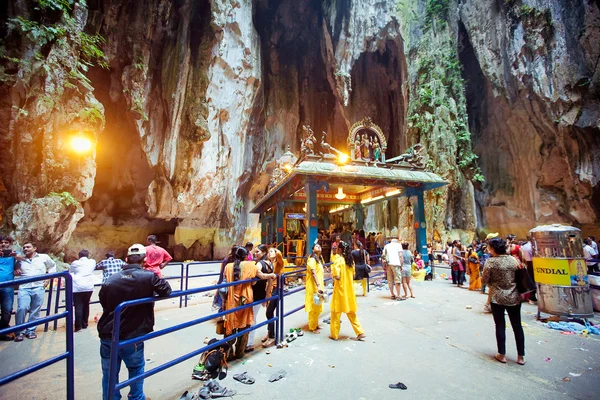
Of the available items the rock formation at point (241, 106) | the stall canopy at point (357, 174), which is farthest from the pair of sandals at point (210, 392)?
the rock formation at point (241, 106)

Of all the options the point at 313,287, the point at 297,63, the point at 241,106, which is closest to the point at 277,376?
the point at 313,287

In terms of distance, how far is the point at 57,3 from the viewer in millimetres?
9547

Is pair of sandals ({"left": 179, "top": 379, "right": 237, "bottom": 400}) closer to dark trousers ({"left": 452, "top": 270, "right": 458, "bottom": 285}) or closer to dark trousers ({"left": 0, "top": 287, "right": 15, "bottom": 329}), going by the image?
dark trousers ({"left": 0, "top": 287, "right": 15, "bottom": 329})

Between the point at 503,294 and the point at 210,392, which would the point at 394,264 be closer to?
the point at 503,294

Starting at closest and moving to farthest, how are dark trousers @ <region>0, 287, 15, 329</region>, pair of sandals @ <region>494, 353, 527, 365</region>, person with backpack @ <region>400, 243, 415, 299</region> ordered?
pair of sandals @ <region>494, 353, 527, 365</region> → dark trousers @ <region>0, 287, 15, 329</region> → person with backpack @ <region>400, 243, 415, 299</region>

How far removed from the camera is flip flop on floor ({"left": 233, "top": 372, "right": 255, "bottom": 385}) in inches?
122

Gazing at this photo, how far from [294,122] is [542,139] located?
18.5 m

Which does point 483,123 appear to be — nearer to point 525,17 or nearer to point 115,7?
point 525,17

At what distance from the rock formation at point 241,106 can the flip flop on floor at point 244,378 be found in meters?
10.3

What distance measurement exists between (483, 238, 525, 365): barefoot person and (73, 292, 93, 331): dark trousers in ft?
22.6

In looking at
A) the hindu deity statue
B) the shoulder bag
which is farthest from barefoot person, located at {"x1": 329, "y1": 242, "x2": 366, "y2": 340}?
the hindu deity statue

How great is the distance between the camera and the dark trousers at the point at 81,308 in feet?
16.8

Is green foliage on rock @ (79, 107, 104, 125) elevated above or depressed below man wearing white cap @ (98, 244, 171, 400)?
above

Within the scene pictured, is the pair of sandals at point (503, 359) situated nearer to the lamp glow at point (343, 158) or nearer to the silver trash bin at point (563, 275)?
the silver trash bin at point (563, 275)
